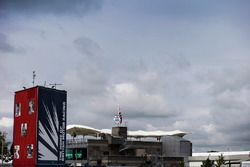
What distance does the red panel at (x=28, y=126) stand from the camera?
78.9 metres

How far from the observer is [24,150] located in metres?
80.8

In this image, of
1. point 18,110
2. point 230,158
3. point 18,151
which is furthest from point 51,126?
point 230,158

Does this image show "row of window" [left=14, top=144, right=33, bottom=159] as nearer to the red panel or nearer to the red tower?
the red tower

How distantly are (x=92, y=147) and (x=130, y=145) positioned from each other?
12717 millimetres

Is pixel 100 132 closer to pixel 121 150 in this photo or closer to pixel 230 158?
pixel 121 150

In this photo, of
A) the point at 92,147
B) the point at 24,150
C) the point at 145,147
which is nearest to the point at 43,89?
the point at 24,150

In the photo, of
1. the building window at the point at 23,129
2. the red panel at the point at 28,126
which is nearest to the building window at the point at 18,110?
the red panel at the point at 28,126

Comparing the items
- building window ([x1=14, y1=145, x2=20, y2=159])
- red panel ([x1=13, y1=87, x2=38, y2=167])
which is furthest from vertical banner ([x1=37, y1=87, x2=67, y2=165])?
building window ([x1=14, y1=145, x2=20, y2=159])

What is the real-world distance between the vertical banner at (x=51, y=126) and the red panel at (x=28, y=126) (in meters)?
0.86

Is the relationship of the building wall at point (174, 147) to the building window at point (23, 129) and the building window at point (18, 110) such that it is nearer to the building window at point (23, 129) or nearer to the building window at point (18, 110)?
the building window at point (18, 110)

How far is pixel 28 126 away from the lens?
8044 cm

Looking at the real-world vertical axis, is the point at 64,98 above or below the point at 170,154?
above

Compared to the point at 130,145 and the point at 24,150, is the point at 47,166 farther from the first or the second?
the point at 130,145

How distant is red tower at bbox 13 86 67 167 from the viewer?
258 feet
